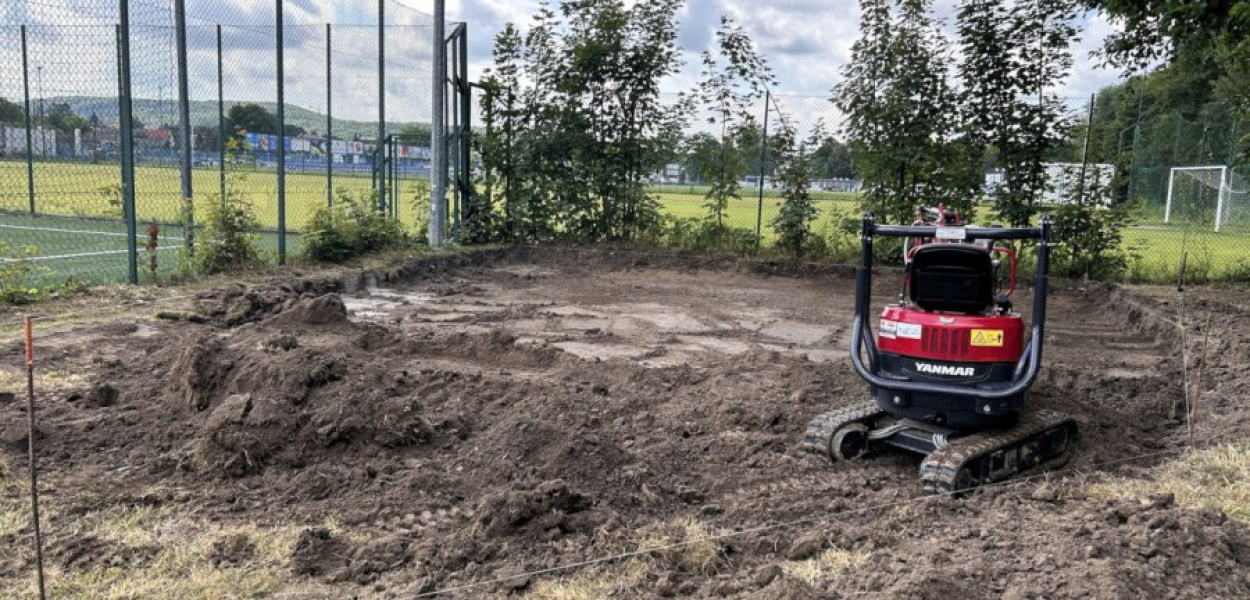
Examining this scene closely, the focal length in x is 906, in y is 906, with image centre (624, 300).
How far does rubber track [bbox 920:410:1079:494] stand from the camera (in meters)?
4.63

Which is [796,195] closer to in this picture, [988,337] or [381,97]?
[381,97]

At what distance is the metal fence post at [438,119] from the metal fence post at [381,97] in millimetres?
716

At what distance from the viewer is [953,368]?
5031 millimetres

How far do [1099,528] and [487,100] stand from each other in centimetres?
1300

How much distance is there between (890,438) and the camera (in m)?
5.33

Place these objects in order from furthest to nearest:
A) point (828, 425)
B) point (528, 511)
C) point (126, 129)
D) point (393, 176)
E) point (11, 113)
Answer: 1. point (393, 176)
2. point (11, 113)
3. point (126, 129)
4. point (828, 425)
5. point (528, 511)

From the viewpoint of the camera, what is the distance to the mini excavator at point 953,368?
4852 millimetres

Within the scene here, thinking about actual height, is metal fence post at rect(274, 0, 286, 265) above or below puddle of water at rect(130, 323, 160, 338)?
above

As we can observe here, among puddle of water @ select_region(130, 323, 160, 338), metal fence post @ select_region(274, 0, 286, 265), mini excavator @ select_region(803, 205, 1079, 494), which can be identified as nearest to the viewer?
mini excavator @ select_region(803, 205, 1079, 494)

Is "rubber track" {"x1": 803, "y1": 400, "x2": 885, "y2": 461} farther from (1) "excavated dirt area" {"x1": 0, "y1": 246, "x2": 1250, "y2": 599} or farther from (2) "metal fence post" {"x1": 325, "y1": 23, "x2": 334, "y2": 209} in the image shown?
(2) "metal fence post" {"x1": 325, "y1": 23, "x2": 334, "y2": 209}

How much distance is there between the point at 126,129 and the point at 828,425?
777 centimetres

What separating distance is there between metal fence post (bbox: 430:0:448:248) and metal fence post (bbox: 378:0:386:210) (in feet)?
2.35

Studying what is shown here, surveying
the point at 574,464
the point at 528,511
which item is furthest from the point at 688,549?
the point at 574,464

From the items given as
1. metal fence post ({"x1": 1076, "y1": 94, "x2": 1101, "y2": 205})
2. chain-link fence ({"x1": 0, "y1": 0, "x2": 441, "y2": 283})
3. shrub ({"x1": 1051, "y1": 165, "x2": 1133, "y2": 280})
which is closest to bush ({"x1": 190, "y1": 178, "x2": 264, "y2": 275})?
chain-link fence ({"x1": 0, "y1": 0, "x2": 441, "y2": 283})
